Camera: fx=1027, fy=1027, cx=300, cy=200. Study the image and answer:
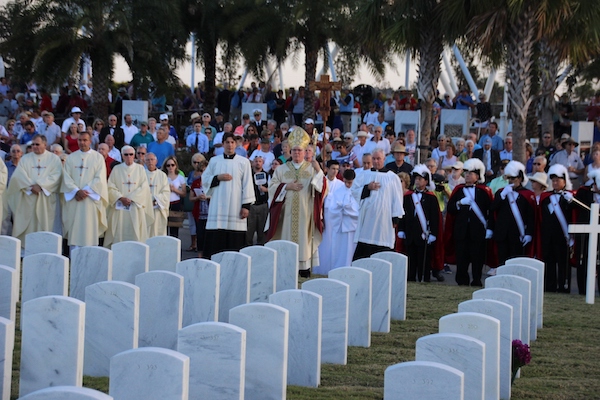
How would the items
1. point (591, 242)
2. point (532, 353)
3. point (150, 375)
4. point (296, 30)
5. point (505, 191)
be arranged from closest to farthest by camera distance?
point (150, 375) < point (532, 353) < point (591, 242) < point (505, 191) < point (296, 30)

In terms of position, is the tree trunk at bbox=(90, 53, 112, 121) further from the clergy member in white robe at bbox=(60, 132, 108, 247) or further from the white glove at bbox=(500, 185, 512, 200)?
the white glove at bbox=(500, 185, 512, 200)

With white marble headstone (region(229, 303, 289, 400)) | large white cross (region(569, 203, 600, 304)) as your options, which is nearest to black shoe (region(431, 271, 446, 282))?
large white cross (region(569, 203, 600, 304))

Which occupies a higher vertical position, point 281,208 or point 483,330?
point 281,208

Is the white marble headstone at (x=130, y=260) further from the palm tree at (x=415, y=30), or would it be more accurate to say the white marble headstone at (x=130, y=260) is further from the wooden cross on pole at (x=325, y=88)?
the palm tree at (x=415, y=30)

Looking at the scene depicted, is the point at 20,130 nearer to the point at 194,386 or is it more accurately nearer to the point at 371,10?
the point at 371,10

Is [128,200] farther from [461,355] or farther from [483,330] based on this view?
[461,355]

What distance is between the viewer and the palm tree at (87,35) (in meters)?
25.7

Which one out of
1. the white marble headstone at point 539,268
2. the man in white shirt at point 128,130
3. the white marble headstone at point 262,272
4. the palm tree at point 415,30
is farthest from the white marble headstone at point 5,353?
the palm tree at point 415,30

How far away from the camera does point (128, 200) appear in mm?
15547

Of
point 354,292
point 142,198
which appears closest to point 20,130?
point 142,198

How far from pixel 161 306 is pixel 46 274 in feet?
4.62

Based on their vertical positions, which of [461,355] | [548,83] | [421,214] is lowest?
[461,355]

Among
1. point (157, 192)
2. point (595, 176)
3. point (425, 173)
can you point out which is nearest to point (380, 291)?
point (425, 173)

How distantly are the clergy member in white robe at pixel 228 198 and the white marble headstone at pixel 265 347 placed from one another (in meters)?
7.88
